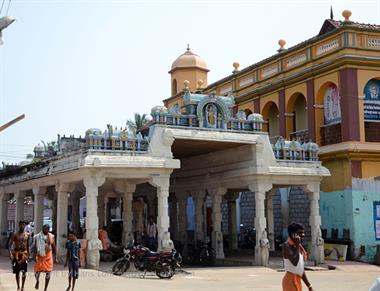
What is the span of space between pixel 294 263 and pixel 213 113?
12502 mm

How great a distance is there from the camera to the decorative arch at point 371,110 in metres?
23.3

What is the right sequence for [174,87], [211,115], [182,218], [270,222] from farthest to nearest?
Answer: [174,87]
[182,218]
[270,222]
[211,115]

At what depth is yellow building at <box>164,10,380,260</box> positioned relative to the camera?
22.6 meters

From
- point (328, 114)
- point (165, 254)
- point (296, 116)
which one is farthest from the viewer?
point (296, 116)

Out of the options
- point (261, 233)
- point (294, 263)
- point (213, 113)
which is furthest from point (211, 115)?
point (294, 263)

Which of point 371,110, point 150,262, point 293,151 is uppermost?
point 371,110

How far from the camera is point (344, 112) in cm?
2280

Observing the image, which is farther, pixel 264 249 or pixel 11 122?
pixel 264 249

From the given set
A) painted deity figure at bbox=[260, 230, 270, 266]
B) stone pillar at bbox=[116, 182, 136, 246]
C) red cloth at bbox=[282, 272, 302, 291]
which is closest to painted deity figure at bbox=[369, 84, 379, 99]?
painted deity figure at bbox=[260, 230, 270, 266]

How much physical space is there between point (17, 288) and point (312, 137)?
15.8 meters

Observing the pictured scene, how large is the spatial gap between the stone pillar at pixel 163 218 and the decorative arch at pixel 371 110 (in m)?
9.48

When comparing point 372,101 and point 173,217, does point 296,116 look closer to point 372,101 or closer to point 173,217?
point 372,101

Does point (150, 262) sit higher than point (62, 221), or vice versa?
point (62, 221)

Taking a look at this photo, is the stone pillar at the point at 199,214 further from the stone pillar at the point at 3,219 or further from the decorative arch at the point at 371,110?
the stone pillar at the point at 3,219
